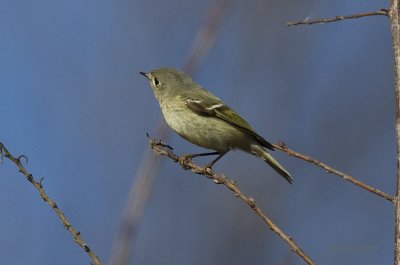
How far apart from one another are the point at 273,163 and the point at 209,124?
42 cm

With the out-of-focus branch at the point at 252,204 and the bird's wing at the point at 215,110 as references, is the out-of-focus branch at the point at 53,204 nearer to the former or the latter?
the out-of-focus branch at the point at 252,204

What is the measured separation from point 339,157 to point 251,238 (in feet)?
3.04

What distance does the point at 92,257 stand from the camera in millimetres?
1400

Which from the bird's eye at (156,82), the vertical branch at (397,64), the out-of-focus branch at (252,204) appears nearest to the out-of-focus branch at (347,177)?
the vertical branch at (397,64)

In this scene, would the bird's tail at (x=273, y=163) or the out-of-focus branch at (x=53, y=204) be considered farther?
the bird's tail at (x=273, y=163)

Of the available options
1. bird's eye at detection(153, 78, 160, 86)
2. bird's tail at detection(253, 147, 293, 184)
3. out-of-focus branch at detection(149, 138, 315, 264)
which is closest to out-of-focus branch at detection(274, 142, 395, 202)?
out-of-focus branch at detection(149, 138, 315, 264)

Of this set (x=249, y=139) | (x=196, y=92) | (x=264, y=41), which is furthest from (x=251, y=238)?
(x=264, y=41)

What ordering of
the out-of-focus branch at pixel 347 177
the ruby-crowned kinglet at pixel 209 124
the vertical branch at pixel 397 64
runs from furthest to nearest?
1. the ruby-crowned kinglet at pixel 209 124
2. the out-of-focus branch at pixel 347 177
3. the vertical branch at pixel 397 64

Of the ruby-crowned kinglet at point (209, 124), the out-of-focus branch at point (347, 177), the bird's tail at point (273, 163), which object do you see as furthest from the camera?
the ruby-crowned kinglet at point (209, 124)

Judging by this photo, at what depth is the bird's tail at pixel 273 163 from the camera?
10.1 feet

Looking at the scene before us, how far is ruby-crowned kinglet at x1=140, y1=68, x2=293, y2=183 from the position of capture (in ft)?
10.8

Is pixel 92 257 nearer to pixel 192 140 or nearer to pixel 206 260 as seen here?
pixel 192 140

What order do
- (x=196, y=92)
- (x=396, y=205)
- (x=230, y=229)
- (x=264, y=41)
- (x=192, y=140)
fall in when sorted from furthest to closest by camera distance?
(x=264, y=41), (x=230, y=229), (x=196, y=92), (x=192, y=140), (x=396, y=205)

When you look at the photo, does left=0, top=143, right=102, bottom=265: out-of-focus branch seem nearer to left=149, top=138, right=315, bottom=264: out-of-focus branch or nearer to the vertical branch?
left=149, top=138, right=315, bottom=264: out-of-focus branch
